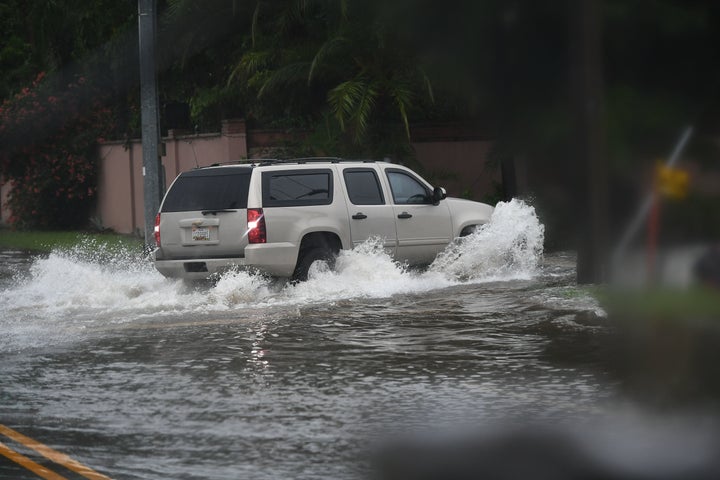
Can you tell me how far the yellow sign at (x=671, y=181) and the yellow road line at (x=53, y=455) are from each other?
479 centimetres

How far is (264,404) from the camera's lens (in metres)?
8.09

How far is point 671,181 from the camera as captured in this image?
1740 mm

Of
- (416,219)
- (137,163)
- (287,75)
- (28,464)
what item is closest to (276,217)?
(416,219)

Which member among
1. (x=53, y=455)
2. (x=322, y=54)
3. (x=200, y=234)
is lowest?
(x=53, y=455)

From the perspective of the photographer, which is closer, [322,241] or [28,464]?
[28,464]

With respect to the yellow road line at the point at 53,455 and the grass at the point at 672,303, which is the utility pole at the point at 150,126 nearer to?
the yellow road line at the point at 53,455

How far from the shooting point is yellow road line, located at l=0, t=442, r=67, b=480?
6.15 meters

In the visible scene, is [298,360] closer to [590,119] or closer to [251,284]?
[251,284]

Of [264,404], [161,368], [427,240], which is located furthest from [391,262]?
[264,404]

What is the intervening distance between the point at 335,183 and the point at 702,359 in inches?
537

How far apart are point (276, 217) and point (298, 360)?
4.76 meters

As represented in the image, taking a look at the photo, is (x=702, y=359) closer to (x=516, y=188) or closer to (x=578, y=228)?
(x=578, y=228)

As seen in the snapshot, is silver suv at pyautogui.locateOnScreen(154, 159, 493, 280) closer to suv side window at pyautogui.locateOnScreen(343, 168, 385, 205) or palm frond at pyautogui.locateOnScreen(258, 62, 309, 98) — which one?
suv side window at pyautogui.locateOnScreen(343, 168, 385, 205)

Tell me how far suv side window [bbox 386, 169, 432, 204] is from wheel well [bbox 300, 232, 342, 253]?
1239 mm
